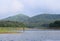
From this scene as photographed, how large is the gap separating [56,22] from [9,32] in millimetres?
646

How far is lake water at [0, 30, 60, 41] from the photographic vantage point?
5.52ft

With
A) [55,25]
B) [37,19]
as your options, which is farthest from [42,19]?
[55,25]

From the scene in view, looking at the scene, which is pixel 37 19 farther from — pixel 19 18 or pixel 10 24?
pixel 10 24

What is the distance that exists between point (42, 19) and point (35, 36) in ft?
0.81

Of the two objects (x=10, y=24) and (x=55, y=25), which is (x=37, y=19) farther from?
(x=10, y=24)

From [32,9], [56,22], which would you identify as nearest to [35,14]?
[32,9]

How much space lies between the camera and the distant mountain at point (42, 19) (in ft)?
5.66

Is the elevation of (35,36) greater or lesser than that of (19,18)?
lesser

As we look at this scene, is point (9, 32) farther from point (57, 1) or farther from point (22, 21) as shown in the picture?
point (57, 1)

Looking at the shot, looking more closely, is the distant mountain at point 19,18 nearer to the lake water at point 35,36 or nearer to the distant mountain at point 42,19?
the distant mountain at point 42,19

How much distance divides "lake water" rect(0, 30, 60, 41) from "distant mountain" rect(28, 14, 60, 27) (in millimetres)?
100

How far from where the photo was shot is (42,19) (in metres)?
1.74

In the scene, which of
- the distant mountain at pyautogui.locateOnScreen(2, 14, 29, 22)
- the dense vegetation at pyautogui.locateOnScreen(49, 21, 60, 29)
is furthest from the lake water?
the distant mountain at pyautogui.locateOnScreen(2, 14, 29, 22)

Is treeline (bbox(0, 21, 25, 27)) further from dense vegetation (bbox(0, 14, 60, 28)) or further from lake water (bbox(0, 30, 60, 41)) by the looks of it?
lake water (bbox(0, 30, 60, 41))
